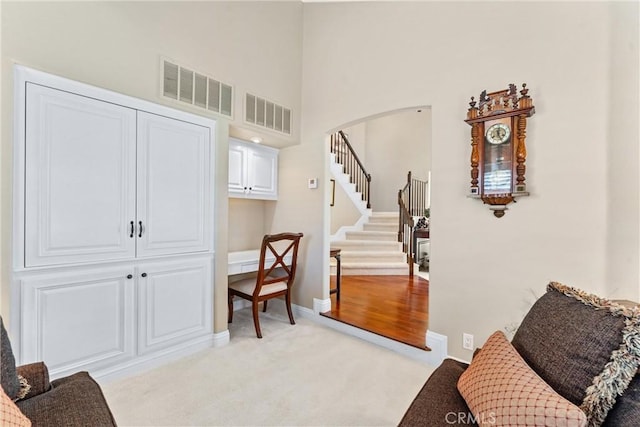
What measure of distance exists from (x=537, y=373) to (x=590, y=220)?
1.36 metres

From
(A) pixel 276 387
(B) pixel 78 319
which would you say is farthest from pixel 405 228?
(B) pixel 78 319

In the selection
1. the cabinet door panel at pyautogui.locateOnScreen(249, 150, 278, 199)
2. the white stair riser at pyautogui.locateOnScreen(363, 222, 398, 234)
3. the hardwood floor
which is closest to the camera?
the hardwood floor

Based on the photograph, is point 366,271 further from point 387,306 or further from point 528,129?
point 528,129

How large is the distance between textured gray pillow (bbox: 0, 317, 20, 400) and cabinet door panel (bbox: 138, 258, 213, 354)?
1156mm

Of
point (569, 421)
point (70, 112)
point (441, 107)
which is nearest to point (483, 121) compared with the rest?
point (441, 107)

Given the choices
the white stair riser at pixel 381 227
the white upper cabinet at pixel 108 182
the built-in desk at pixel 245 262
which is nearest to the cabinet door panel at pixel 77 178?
the white upper cabinet at pixel 108 182

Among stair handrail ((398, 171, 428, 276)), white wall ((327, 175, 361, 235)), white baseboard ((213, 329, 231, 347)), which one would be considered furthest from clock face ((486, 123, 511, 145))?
white wall ((327, 175, 361, 235))

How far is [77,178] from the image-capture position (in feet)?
6.51

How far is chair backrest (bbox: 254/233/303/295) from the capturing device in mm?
2900

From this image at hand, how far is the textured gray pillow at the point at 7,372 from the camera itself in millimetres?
1102

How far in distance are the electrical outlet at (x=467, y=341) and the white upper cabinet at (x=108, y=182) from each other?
234 cm

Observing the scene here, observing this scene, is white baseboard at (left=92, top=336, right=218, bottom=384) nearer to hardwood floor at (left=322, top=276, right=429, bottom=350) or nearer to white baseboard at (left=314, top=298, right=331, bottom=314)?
white baseboard at (left=314, top=298, right=331, bottom=314)

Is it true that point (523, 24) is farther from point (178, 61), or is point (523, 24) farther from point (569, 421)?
point (178, 61)

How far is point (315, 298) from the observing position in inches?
136
